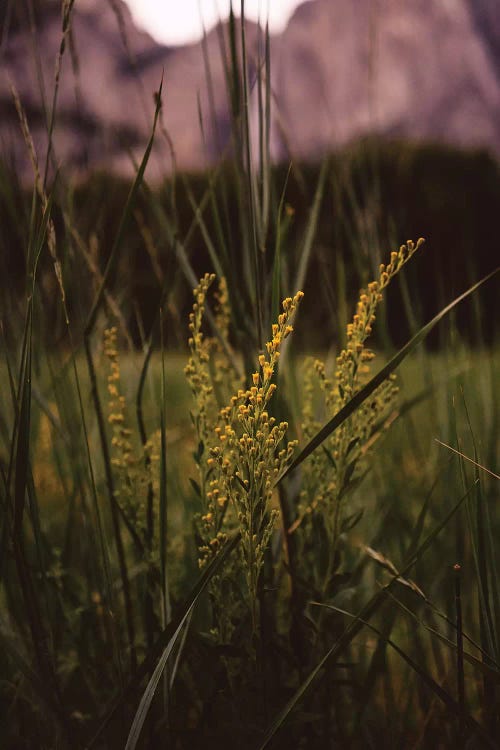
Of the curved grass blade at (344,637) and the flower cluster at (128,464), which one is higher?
the flower cluster at (128,464)

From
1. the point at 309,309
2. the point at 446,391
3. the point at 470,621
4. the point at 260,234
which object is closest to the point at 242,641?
the point at 260,234

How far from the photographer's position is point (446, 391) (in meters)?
1.20

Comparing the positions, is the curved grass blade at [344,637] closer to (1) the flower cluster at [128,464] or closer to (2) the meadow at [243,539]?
(2) the meadow at [243,539]

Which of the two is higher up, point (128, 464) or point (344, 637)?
point (128, 464)

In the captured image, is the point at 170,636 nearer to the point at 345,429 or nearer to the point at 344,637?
the point at 344,637

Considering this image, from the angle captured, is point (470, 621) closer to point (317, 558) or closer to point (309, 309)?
point (317, 558)

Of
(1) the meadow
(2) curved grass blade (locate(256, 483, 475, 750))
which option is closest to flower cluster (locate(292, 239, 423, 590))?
(1) the meadow

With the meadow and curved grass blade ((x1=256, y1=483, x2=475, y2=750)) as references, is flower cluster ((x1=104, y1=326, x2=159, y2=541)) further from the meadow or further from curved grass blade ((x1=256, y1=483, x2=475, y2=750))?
curved grass blade ((x1=256, y1=483, x2=475, y2=750))

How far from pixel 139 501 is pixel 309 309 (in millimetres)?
3247

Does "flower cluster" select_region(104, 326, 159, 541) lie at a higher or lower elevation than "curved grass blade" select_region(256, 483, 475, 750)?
higher

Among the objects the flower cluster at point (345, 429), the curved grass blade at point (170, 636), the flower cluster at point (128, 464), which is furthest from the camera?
the flower cluster at point (128, 464)

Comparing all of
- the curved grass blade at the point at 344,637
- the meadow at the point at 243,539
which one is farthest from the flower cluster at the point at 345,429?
the curved grass blade at the point at 344,637

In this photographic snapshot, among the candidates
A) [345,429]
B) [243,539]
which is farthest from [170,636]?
[345,429]

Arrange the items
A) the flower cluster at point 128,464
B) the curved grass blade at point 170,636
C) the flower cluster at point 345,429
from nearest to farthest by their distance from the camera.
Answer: the curved grass blade at point 170,636 → the flower cluster at point 345,429 → the flower cluster at point 128,464
